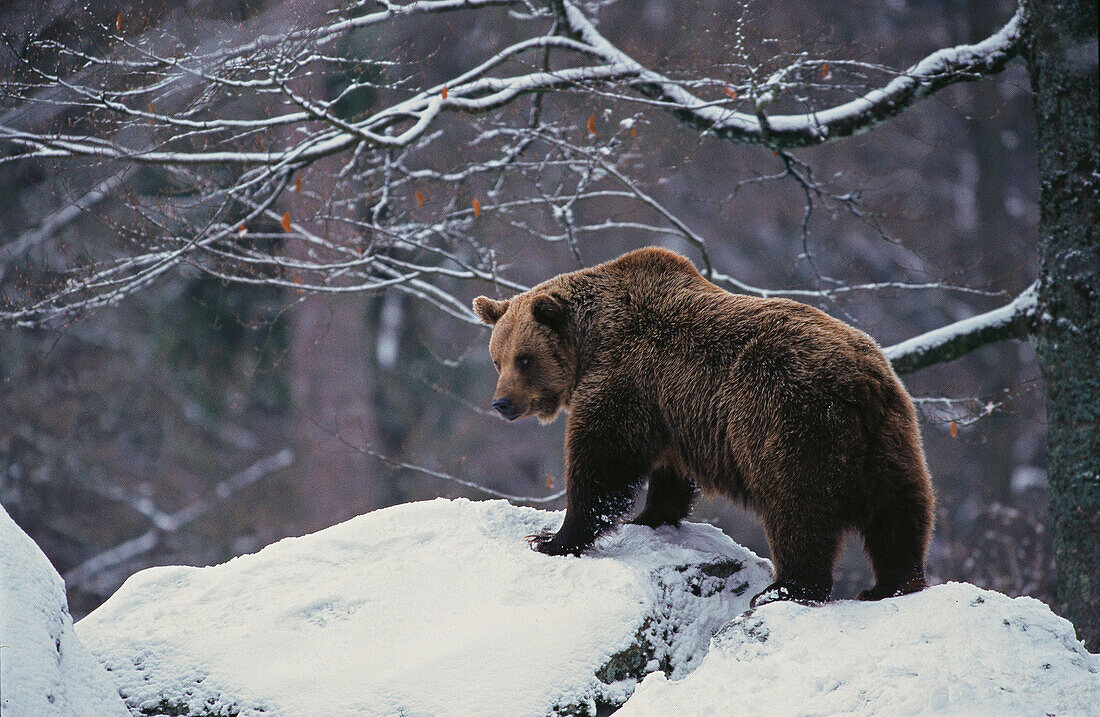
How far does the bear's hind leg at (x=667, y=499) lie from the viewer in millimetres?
4879

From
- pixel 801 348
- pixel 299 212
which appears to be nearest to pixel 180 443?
pixel 299 212

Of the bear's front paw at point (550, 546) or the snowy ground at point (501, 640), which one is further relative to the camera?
the bear's front paw at point (550, 546)

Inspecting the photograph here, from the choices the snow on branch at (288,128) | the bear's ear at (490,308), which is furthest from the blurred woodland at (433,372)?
the bear's ear at (490,308)

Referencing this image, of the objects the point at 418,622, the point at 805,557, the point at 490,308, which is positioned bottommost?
the point at 418,622

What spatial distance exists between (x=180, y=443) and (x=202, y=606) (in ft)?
45.8

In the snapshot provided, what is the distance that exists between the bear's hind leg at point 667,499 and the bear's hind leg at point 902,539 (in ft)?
3.76

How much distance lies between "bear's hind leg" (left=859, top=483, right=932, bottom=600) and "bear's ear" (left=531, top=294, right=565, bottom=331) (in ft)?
6.00

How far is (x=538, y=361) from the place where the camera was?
15.9 ft

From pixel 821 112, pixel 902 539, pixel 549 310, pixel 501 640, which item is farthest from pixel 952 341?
pixel 501 640

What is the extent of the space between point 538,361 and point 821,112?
3.50 meters

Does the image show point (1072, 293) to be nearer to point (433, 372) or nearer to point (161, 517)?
point (433, 372)

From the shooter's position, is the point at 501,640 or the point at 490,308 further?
the point at 490,308

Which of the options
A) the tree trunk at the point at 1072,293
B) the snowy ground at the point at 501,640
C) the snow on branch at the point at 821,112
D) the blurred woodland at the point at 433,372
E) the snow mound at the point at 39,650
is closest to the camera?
the snow mound at the point at 39,650

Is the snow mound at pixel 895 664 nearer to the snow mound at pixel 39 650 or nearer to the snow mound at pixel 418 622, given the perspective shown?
the snow mound at pixel 418 622
